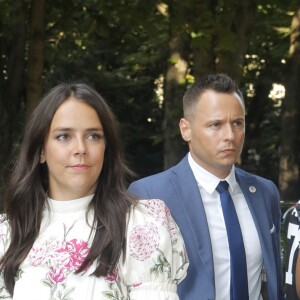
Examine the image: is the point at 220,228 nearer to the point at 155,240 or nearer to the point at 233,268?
the point at 233,268

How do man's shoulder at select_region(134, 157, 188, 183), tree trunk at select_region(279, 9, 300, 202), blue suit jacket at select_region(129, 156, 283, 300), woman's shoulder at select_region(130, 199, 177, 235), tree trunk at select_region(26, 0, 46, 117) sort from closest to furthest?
woman's shoulder at select_region(130, 199, 177, 235)
blue suit jacket at select_region(129, 156, 283, 300)
man's shoulder at select_region(134, 157, 188, 183)
tree trunk at select_region(26, 0, 46, 117)
tree trunk at select_region(279, 9, 300, 202)

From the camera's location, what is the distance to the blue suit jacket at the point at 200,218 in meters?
3.80

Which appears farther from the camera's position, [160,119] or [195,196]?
[160,119]

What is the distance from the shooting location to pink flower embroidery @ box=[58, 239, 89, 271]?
287cm

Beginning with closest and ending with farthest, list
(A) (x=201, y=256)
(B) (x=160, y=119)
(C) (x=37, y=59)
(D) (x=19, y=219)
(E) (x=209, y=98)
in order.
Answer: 1. (D) (x=19, y=219)
2. (A) (x=201, y=256)
3. (E) (x=209, y=98)
4. (C) (x=37, y=59)
5. (B) (x=160, y=119)

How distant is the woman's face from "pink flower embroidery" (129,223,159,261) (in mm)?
279

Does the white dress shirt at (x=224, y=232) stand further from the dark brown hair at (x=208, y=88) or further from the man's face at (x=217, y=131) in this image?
the dark brown hair at (x=208, y=88)

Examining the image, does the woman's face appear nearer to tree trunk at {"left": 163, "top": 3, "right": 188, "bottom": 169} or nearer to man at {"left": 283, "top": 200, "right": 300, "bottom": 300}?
man at {"left": 283, "top": 200, "right": 300, "bottom": 300}

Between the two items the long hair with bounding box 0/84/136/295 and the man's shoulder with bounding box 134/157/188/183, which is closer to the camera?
the long hair with bounding box 0/84/136/295

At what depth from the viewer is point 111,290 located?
282 cm

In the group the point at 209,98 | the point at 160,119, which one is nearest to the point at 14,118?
the point at 209,98

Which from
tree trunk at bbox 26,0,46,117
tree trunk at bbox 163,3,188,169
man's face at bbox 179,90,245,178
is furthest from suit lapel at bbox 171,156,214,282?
tree trunk at bbox 163,3,188,169

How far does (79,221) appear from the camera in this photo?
2992 millimetres

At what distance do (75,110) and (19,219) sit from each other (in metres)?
0.46
